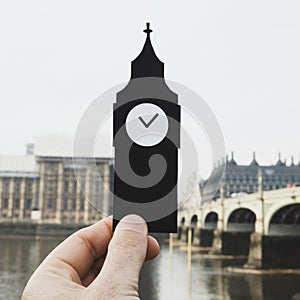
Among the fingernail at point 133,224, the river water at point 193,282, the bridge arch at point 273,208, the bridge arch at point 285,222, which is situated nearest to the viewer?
the fingernail at point 133,224

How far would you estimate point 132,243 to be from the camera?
199 centimetres

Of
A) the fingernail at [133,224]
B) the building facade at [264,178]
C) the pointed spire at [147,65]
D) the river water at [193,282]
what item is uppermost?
the building facade at [264,178]

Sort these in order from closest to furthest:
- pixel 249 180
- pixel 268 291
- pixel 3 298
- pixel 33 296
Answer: pixel 33 296 < pixel 3 298 < pixel 268 291 < pixel 249 180

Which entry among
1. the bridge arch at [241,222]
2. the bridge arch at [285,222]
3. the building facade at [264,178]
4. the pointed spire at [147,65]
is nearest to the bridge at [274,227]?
the bridge arch at [285,222]

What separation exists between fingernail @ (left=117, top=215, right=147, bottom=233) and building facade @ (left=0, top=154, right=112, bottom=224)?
50812mm

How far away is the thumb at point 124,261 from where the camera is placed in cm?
186

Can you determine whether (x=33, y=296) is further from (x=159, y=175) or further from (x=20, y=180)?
(x=20, y=180)

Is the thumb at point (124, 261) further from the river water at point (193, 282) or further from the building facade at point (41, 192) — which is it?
the building facade at point (41, 192)

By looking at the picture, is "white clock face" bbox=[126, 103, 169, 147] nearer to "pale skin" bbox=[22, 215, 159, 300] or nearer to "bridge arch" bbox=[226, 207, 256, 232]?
"pale skin" bbox=[22, 215, 159, 300]

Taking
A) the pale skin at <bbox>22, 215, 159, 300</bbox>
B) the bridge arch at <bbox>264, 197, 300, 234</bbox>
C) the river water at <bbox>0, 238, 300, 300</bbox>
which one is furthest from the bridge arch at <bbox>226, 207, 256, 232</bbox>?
the pale skin at <bbox>22, 215, 159, 300</bbox>

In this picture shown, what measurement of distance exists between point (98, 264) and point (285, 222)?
87.5ft

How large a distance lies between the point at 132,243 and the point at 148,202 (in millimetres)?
215

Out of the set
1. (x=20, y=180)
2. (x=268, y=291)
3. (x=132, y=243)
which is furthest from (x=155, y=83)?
(x=20, y=180)

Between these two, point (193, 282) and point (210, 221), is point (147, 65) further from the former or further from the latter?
point (210, 221)
